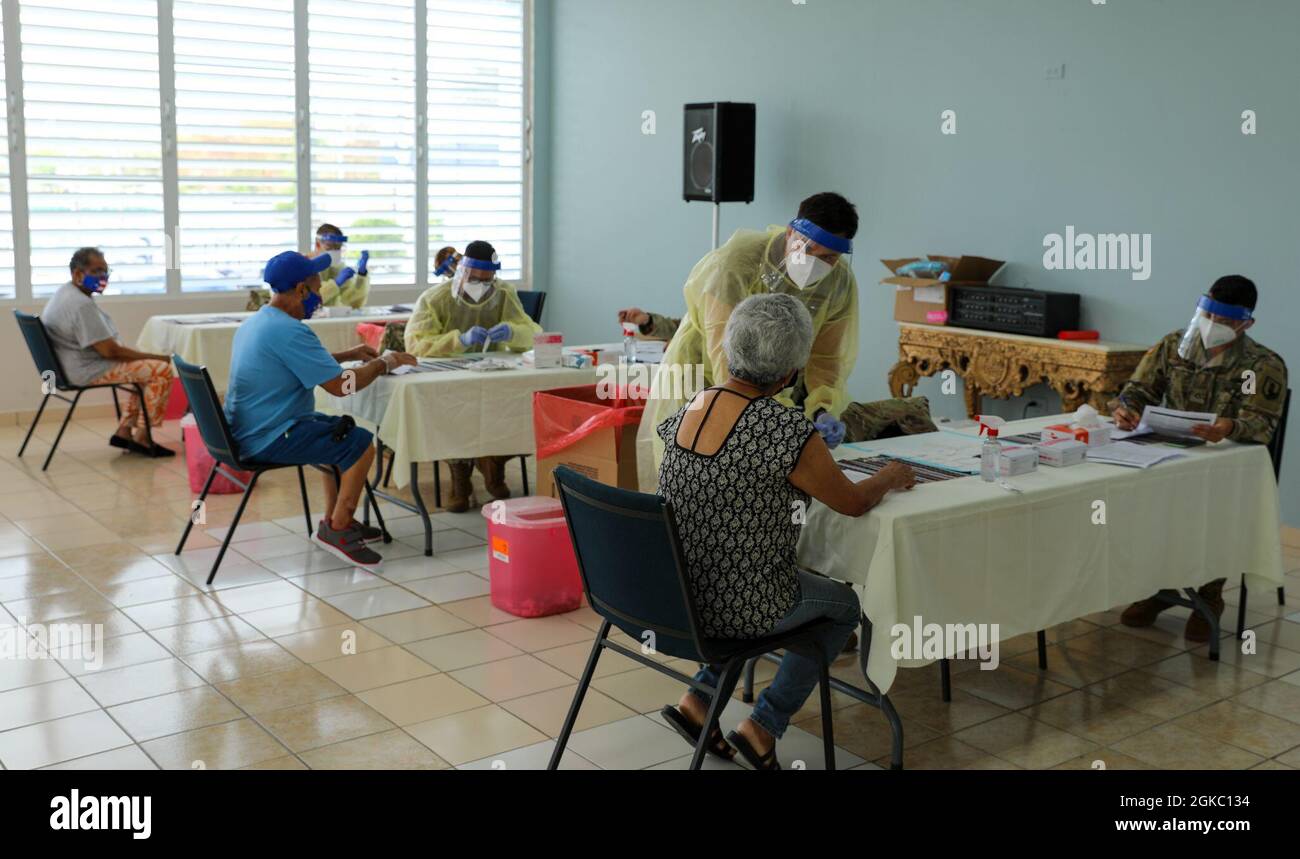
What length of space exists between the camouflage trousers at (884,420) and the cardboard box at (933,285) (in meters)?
2.39

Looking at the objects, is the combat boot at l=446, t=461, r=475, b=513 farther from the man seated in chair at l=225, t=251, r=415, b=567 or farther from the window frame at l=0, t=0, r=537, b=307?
the window frame at l=0, t=0, r=537, b=307

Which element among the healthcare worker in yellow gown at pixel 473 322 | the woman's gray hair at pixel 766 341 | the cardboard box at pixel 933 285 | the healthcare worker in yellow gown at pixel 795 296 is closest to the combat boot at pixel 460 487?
the healthcare worker in yellow gown at pixel 473 322

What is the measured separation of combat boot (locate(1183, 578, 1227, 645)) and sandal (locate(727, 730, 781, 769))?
6.30 feet

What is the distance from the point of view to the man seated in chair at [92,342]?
6.89m

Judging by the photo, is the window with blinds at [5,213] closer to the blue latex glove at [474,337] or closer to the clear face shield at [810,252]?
the blue latex glove at [474,337]

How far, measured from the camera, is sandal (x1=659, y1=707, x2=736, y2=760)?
3410mm

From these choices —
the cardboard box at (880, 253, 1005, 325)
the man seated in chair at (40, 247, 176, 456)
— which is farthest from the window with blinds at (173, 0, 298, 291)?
the cardboard box at (880, 253, 1005, 325)

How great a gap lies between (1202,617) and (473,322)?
3628 mm

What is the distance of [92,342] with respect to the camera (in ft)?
22.7

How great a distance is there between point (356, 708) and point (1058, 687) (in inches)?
85.8

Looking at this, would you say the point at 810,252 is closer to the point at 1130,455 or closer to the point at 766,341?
the point at 766,341

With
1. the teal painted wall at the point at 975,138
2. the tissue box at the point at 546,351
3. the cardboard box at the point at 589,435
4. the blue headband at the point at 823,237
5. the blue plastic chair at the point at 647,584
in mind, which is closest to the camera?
the blue plastic chair at the point at 647,584

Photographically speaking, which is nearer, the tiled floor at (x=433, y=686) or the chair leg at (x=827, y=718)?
the chair leg at (x=827, y=718)

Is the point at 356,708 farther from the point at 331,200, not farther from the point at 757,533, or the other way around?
the point at 331,200
